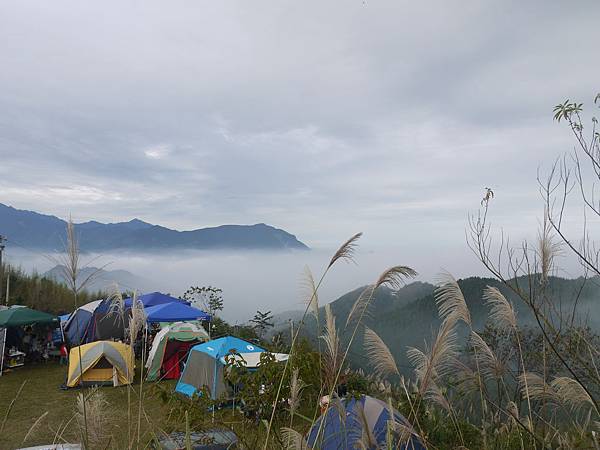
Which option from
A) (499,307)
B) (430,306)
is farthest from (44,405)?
(499,307)

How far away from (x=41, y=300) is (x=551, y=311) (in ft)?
73.1

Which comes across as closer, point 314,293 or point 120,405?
point 314,293

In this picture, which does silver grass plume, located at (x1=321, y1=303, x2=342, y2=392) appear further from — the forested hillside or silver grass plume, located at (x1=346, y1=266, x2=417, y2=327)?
the forested hillside

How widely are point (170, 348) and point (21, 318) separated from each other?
4388mm

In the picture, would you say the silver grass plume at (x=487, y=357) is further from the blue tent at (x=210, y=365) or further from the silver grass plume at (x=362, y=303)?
the blue tent at (x=210, y=365)

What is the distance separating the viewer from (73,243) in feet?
6.98

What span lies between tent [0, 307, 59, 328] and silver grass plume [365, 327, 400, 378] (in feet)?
44.1

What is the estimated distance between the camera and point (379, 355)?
227 cm

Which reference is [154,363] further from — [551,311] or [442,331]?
[442,331]

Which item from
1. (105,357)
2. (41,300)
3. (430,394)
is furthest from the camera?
(41,300)

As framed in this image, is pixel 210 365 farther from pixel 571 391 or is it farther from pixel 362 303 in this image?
pixel 362 303

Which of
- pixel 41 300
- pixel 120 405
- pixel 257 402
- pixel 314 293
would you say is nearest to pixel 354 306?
pixel 314 293

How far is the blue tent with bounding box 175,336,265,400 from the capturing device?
10203 millimetres

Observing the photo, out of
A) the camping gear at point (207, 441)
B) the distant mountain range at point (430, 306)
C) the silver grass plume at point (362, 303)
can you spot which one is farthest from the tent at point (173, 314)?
the silver grass plume at point (362, 303)
